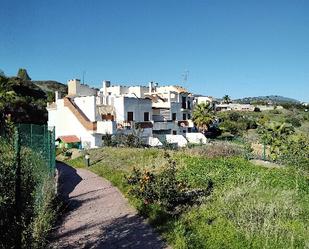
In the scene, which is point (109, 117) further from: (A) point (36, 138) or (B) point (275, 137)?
(A) point (36, 138)

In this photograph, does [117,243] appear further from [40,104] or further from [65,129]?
[40,104]

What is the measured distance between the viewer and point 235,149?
32.3 meters

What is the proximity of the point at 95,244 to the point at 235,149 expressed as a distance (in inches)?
955

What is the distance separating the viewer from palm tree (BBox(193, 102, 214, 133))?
63372 millimetres

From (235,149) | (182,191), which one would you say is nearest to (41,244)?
(182,191)

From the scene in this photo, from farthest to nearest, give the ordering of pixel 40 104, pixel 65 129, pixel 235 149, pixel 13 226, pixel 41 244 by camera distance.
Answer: pixel 40 104, pixel 65 129, pixel 235 149, pixel 41 244, pixel 13 226

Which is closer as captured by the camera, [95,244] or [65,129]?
[95,244]

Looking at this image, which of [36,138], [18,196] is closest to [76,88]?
[36,138]

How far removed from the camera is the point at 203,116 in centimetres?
6347

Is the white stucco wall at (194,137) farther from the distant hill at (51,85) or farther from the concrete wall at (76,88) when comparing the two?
the distant hill at (51,85)

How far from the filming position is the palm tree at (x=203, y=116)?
6337 centimetres

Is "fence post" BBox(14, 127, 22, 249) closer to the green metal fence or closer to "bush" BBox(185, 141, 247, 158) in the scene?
the green metal fence

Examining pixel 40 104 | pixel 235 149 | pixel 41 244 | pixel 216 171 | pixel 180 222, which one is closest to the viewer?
pixel 41 244

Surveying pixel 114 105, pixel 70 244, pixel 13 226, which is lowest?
pixel 70 244
